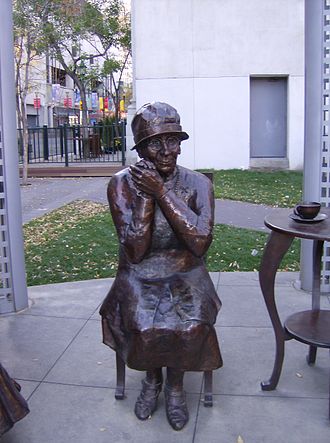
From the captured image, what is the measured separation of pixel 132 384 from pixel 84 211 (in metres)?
7.42

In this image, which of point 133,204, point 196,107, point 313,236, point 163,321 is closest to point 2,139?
point 133,204

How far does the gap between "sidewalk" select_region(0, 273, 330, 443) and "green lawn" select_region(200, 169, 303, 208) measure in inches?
248

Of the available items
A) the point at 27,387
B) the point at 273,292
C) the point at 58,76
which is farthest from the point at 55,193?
the point at 58,76

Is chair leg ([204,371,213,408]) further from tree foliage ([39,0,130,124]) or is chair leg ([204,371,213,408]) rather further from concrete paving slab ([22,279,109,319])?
tree foliage ([39,0,130,124])

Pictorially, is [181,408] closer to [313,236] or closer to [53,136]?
[313,236]

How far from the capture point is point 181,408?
127 inches

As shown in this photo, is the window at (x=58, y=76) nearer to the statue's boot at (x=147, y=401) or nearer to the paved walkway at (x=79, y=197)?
the paved walkway at (x=79, y=197)

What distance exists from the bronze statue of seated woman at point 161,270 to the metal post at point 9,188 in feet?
6.37

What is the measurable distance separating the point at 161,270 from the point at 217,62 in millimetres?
14300

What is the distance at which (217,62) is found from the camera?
16641 mm

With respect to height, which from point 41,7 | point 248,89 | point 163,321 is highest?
point 41,7

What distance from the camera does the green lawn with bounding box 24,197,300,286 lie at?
6707 mm

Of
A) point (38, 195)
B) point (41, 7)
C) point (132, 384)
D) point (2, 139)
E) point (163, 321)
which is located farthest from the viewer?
point (41, 7)

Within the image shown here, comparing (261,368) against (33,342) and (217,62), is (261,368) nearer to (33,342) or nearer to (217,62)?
(33,342)
